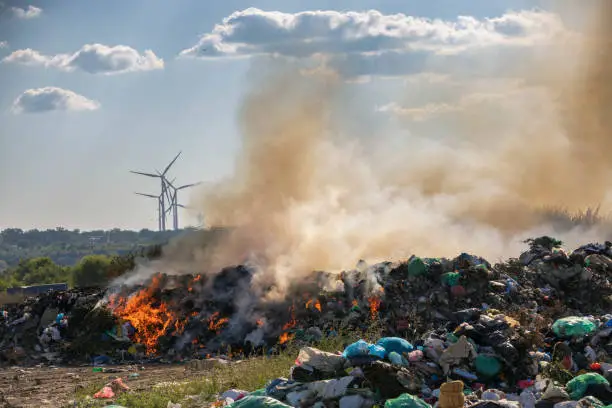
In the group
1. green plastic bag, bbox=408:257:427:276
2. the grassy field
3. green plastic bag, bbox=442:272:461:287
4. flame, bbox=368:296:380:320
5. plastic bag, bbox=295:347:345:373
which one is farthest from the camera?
green plastic bag, bbox=408:257:427:276

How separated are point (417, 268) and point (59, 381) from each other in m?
8.57

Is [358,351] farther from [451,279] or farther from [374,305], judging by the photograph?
[451,279]

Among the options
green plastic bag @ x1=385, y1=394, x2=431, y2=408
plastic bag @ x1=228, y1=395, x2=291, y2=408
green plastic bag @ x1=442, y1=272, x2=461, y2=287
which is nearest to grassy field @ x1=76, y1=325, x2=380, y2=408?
plastic bag @ x1=228, y1=395, x2=291, y2=408

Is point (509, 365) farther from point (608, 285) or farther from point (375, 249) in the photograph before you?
point (375, 249)

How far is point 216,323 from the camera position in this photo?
20.9 meters

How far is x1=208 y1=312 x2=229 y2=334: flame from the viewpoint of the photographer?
820 inches

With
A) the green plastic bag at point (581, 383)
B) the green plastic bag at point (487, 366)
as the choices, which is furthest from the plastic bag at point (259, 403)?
the green plastic bag at point (581, 383)

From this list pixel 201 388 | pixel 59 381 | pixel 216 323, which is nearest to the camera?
pixel 201 388

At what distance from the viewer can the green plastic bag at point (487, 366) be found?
12.0m

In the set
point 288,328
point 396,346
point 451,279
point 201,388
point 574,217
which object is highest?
point 574,217

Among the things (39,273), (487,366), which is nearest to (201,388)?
(487,366)

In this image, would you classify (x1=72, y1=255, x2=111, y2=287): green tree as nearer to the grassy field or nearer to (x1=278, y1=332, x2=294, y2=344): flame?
(x1=278, y1=332, x2=294, y2=344): flame

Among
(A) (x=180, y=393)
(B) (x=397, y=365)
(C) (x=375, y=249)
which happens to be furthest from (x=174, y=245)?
(B) (x=397, y=365)

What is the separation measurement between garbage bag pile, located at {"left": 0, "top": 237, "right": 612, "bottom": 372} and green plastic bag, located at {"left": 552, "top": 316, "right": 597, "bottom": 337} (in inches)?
186
